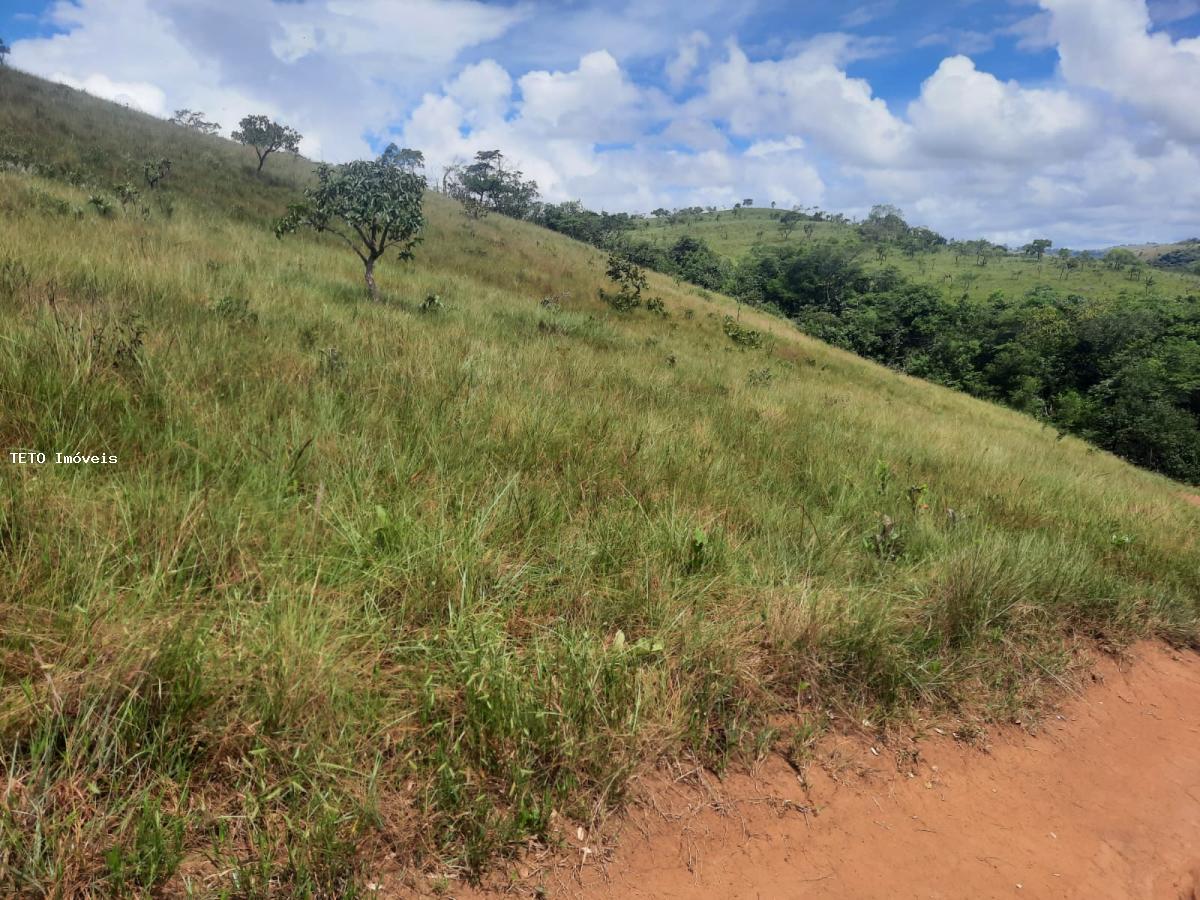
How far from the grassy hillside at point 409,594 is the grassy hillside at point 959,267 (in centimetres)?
8611

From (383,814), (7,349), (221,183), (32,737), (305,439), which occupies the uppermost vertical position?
(221,183)

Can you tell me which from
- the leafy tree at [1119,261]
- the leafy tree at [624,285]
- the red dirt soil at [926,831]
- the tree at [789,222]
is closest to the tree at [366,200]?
the red dirt soil at [926,831]

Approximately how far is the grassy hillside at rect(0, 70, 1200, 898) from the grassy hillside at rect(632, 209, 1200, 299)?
8611 centimetres

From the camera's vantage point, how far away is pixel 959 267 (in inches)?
3625

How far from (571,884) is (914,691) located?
187 cm

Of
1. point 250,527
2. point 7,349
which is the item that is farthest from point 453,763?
point 7,349

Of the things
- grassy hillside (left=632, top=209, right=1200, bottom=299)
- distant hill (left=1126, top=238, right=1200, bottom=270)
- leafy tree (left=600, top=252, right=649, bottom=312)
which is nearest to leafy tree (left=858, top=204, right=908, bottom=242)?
grassy hillside (left=632, top=209, right=1200, bottom=299)

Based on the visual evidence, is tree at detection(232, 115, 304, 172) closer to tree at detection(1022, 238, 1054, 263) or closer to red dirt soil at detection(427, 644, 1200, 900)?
red dirt soil at detection(427, 644, 1200, 900)

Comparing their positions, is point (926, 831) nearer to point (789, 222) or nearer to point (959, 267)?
point (959, 267)

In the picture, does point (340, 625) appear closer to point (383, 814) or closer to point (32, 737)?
point (383, 814)

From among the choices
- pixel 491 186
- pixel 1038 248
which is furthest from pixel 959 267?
pixel 491 186

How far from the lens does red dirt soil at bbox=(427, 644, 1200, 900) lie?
5.98 feet

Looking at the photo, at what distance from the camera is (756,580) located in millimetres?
2879

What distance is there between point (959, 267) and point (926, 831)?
368ft
